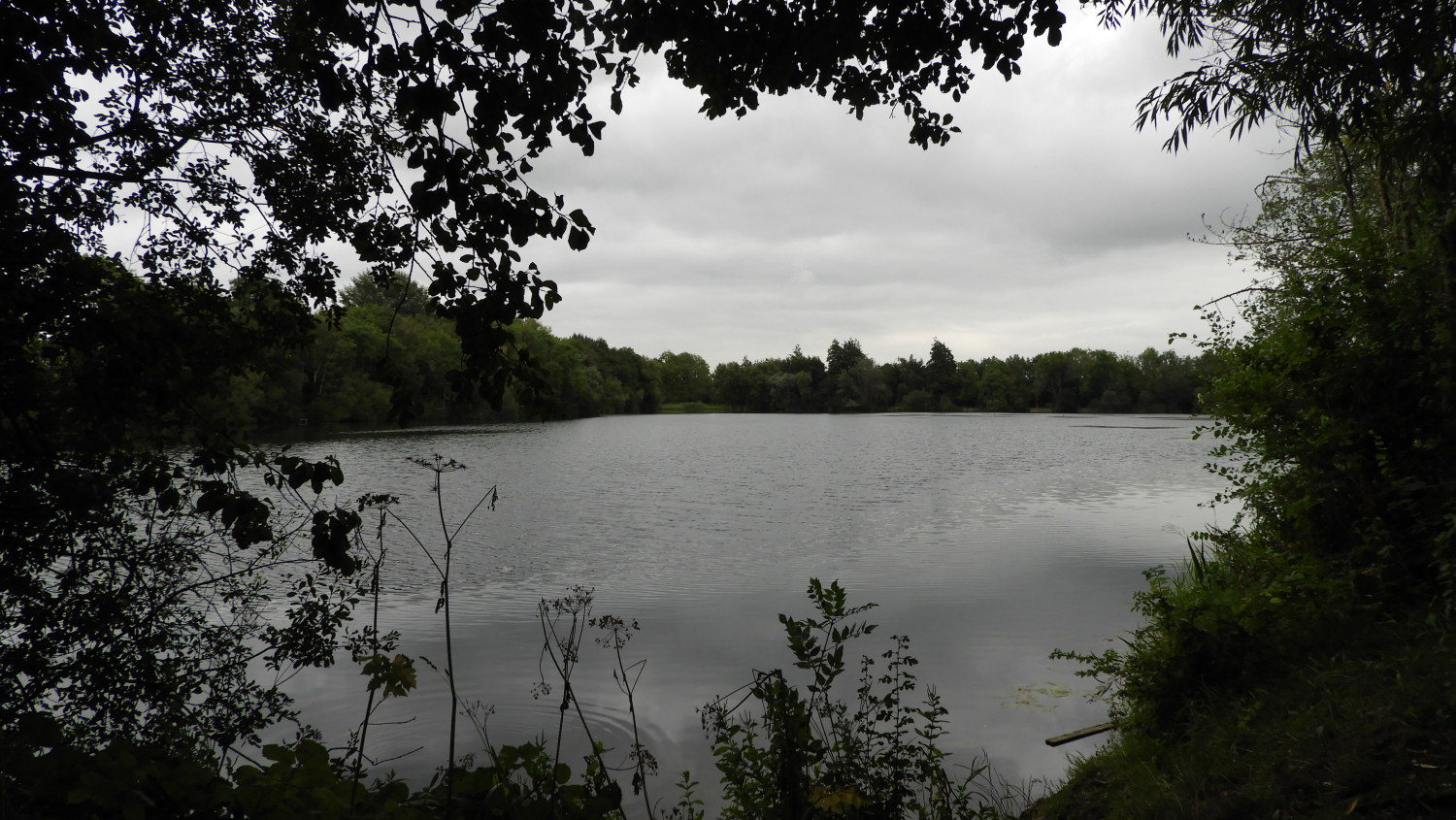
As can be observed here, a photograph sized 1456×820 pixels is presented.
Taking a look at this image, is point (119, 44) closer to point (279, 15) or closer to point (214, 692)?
point (279, 15)

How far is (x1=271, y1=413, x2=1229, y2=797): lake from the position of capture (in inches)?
278

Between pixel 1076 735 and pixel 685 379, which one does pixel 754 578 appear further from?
pixel 685 379

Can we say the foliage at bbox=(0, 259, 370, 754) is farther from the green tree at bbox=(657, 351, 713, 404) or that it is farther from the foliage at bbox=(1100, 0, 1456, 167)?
the green tree at bbox=(657, 351, 713, 404)

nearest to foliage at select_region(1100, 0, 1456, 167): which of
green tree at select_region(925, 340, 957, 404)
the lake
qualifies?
the lake

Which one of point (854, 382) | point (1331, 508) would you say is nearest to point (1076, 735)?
point (1331, 508)

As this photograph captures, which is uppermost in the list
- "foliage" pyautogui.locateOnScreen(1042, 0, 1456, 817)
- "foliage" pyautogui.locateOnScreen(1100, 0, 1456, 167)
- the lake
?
"foliage" pyautogui.locateOnScreen(1100, 0, 1456, 167)

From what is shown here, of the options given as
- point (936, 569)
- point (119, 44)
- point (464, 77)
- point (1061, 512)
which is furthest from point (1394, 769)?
point (1061, 512)

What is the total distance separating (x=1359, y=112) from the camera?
18.3ft

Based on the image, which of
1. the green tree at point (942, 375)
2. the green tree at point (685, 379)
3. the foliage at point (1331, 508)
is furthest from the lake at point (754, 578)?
the green tree at point (685, 379)

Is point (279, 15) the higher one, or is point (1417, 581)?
point (279, 15)

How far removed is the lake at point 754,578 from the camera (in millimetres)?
7051

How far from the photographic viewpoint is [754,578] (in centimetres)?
1223

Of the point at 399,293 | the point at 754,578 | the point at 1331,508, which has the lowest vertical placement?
the point at 754,578

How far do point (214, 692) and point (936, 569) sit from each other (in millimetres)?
9937
